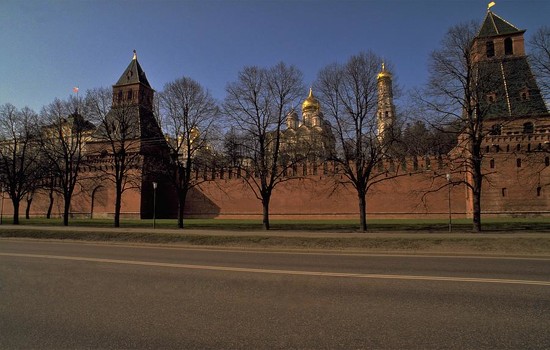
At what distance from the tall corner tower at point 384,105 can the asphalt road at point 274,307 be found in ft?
49.9

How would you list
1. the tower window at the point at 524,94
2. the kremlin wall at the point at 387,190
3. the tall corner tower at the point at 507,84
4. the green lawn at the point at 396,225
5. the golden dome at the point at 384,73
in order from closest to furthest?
1. the tall corner tower at the point at 507,84
2. the tower window at the point at 524,94
3. the green lawn at the point at 396,225
4. the golden dome at the point at 384,73
5. the kremlin wall at the point at 387,190

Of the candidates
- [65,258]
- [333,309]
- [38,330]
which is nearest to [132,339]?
[38,330]

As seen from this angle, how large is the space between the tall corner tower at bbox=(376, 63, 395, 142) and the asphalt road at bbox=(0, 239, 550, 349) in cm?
1521

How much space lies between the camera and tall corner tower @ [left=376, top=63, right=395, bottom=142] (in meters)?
24.7

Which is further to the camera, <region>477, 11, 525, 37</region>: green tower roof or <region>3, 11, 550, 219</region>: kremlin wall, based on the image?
<region>477, 11, 525, 37</region>: green tower roof

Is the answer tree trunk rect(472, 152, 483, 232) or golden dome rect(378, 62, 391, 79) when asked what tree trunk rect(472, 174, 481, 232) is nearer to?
tree trunk rect(472, 152, 483, 232)

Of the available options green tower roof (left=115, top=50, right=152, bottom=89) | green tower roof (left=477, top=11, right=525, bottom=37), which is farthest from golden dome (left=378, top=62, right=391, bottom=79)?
green tower roof (left=115, top=50, right=152, bottom=89)

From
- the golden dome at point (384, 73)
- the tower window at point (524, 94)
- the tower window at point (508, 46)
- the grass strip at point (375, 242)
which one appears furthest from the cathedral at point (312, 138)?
the tower window at point (508, 46)

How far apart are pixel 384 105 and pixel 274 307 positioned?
2229 centimetres

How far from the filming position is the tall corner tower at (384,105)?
24675 millimetres

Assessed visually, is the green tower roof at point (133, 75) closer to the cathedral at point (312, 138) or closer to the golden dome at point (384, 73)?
the cathedral at point (312, 138)

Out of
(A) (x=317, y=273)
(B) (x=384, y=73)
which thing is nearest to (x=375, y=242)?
(A) (x=317, y=273)

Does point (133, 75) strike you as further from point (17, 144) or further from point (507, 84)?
point (507, 84)

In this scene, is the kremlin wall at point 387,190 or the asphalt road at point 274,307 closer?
the asphalt road at point 274,307
